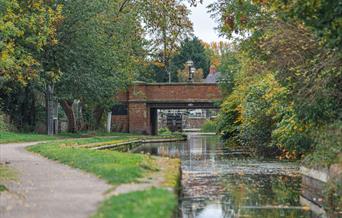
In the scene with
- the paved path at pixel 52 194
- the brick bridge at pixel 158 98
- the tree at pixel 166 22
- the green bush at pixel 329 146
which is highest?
the tree at pixel 166 22

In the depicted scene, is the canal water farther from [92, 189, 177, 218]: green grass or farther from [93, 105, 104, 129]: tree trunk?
[93, 105, 104, 129]: tree trunk

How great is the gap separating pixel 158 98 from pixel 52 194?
151 feet

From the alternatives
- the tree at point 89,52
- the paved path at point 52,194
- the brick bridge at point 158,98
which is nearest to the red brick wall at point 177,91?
the brick bridge at point 158,98

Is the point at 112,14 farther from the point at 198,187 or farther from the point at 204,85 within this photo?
the point at 198,187

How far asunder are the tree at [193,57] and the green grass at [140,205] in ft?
286

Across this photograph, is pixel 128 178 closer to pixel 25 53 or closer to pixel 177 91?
pixel 25 53

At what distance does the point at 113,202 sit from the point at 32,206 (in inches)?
56.2

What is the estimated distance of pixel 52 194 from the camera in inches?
438

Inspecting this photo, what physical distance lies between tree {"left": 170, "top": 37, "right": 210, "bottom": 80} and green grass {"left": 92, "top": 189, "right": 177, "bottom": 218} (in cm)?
8722

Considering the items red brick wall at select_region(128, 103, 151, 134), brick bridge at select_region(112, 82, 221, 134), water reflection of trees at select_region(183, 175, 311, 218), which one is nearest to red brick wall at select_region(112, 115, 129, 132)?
brick bridge at select_region(112, 82, 221, 134)

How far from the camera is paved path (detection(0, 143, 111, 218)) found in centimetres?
927

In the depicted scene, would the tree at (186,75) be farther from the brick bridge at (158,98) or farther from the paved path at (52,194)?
the paved path at (52,194)

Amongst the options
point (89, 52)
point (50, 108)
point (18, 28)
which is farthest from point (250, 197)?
point (50, 108)

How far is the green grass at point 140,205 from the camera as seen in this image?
835 centimetres
